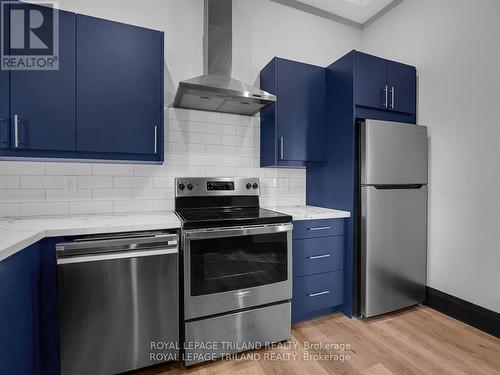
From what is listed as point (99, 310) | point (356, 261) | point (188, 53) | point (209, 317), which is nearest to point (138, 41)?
point (188, 53)

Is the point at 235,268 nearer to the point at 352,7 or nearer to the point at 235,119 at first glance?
the point at 235,119

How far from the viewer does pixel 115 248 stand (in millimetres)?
1472

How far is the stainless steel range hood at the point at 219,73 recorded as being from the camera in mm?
2033

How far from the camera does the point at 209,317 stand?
169cm

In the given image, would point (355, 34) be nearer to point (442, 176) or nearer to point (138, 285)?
point (442, 176)

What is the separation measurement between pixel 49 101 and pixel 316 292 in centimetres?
242

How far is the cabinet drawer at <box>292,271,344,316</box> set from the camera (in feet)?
6.95

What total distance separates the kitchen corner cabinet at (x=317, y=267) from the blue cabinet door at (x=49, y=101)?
179cm

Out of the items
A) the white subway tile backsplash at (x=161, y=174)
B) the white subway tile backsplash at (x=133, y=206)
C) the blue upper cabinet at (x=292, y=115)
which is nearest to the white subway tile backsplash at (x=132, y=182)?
Answer: the white subway tile backsplash at (x=161, y=174)

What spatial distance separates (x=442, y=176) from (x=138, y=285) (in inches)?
104

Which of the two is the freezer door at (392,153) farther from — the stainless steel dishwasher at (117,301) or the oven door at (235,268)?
the stainless steel dishwasher at (117,301)

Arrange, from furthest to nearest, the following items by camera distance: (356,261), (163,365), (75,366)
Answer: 1. (356,261)
2. (163,365)
3. (75,366)

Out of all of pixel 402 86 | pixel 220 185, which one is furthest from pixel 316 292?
pixel 402 86

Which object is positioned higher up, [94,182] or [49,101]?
[49,101]
